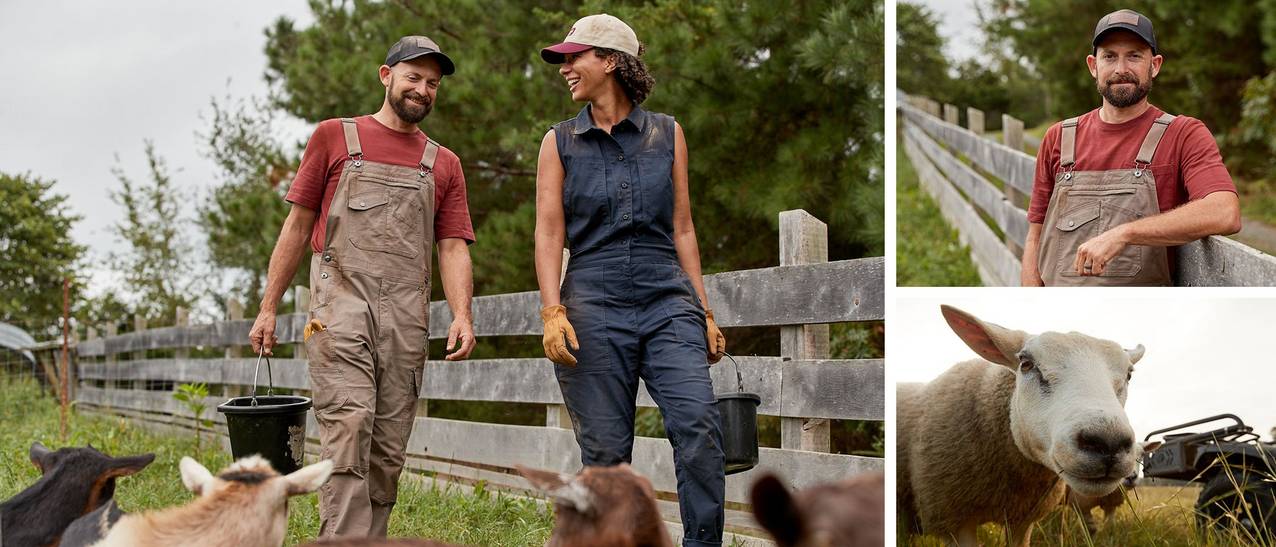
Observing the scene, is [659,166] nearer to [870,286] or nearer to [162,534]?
[870,286]

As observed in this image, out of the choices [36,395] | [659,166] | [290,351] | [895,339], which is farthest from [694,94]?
[36,395]

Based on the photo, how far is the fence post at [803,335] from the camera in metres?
4.75

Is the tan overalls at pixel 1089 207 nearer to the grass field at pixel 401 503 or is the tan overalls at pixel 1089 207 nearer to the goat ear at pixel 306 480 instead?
the goat ear at pixel 306 480

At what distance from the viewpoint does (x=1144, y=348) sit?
231cm

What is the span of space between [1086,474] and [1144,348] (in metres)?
0.30

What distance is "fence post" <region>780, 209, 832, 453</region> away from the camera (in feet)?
15.6

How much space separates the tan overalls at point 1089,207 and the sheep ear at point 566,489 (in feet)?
4.55

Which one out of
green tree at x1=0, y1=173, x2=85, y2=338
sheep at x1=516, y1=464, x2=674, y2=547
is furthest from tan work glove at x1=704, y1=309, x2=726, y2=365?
green tree at x1=0, y1=173, x2=85, y2=338

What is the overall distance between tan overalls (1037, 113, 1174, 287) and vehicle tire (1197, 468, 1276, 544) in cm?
60

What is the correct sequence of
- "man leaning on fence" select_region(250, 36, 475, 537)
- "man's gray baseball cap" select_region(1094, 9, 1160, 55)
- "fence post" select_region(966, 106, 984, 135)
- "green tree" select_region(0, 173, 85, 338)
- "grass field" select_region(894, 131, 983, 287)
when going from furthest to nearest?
"green tree" select_region(0, 173, 85, 338) < "fence post" select_region(966, 106, 984, 135) < "grass field" select_region(894, 131, 983, 287) < "man leaning on fence" select_region(250, 36, 475, 537) < "man's gray baseball cap" select_region(1094, 9, 1160, 55)

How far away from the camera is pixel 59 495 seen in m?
3.63

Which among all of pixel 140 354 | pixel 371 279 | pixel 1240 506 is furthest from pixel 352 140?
pixel 140 354

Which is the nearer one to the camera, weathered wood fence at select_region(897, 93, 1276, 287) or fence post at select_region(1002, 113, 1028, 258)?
weathered wood fence at select_region(897, 93, 1276, 287)

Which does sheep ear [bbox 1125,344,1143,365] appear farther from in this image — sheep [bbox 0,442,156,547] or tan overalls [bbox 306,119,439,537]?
sheep [bbox 0,442,156,547]
